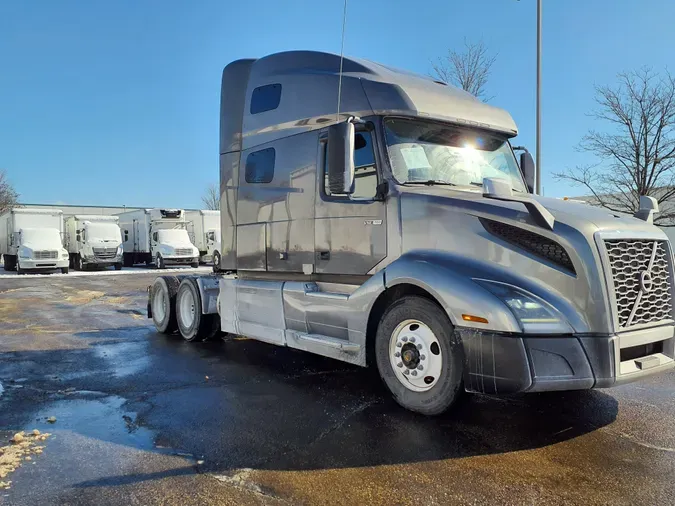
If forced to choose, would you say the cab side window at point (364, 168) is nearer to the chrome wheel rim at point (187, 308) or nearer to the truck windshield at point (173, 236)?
the chrome wheel rim at point (187, 308)

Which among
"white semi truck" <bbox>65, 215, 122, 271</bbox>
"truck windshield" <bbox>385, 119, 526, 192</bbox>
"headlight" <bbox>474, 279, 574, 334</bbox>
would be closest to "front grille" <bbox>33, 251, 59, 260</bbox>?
"white semi truck" <bbox>65, 215, 122, 271</bbox>

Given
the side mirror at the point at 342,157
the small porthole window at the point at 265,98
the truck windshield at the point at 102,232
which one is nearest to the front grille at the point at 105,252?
the truck windshield at the point at 102,232

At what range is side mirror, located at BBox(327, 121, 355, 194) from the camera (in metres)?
4.84

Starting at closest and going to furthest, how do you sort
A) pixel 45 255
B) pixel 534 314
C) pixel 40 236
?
pixel 534 314
pixel 45 255
pixel 40 236

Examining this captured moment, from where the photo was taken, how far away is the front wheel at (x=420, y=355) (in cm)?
430

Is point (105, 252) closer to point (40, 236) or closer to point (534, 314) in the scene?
point (40, 236)

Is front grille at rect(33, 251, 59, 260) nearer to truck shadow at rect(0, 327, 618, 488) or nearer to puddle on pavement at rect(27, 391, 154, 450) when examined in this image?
truck shadow at rect(0, 327, 618, 488)

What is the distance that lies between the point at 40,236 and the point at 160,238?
6023 mm

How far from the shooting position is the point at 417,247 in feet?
15.4

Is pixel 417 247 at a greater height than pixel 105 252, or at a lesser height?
greater

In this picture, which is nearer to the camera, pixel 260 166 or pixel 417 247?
pixel 417 247

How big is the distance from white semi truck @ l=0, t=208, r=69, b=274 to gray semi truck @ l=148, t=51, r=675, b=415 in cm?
2376

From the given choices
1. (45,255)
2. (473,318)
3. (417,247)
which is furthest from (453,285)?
(45,255)

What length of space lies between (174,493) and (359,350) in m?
2.33
